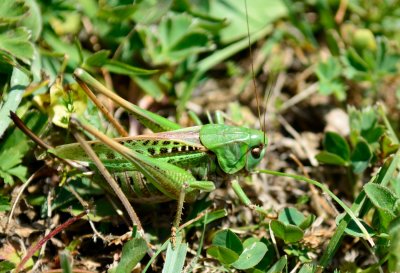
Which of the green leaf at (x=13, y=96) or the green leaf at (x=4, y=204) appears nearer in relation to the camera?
the green leaf at (x=4, y=204)

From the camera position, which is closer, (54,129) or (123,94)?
(54,129)

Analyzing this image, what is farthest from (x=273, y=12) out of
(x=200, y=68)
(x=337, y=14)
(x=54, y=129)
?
(x=54, y=129)

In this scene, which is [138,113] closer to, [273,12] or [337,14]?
[273,12]

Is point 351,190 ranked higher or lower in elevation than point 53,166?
lower

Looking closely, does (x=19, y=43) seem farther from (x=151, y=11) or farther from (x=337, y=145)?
(x=337, y=145)

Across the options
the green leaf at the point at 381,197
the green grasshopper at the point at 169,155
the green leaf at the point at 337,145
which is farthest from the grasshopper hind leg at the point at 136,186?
the green leaf at the point at 337,145

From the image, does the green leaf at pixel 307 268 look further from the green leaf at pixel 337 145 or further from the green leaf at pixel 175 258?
the green leaf at pixel 337 145
